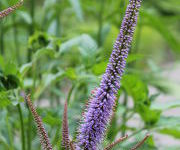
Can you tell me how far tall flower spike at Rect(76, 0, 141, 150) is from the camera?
1.31 metres

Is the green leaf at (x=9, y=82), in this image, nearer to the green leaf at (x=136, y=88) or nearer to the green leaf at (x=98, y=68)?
the green leaf at (x=98, y=68)

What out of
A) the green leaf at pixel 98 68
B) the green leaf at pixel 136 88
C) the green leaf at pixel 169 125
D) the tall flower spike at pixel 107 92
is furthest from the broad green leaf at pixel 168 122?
the tall flower spike at pixel 107 92

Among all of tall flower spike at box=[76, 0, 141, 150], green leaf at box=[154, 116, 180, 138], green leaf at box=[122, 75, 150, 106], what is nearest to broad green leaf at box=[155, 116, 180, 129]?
green leaf at box=[154, 116, 180, 138]

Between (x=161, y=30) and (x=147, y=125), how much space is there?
0.77m

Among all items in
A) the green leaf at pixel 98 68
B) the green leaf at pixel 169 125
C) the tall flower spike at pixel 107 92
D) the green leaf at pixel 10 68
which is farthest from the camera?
the green leaf at pixel 169 125

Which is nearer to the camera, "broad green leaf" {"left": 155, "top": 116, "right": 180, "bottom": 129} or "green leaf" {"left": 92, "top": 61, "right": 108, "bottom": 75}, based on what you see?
"green leaf" {"left": 92, "top": 61, "right": 108, "bottom": 75}

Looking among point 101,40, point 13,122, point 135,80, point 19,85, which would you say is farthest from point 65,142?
point 101,40

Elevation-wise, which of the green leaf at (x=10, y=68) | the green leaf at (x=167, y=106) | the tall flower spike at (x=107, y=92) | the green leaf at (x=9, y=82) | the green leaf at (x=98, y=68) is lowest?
the tall flower spike at (x=107, y=92)

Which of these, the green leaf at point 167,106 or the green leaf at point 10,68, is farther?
the green leaf at point 167,106

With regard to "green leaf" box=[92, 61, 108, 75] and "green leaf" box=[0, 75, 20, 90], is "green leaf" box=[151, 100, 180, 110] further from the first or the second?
"green leaf" box=[0, 75, 20, 90]

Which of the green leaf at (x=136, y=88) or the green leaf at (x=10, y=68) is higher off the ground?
the green leaf at (x=10, y=68)

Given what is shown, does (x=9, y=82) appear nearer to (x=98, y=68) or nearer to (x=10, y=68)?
(x=10, y=68)

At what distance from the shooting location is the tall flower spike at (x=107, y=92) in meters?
1.31

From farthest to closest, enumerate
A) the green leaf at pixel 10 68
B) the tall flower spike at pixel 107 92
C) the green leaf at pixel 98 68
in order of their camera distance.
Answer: the green leaf at pixel 98 68, the green leaf at pixel 10 68, the tall flower spike at pixel 107 92
